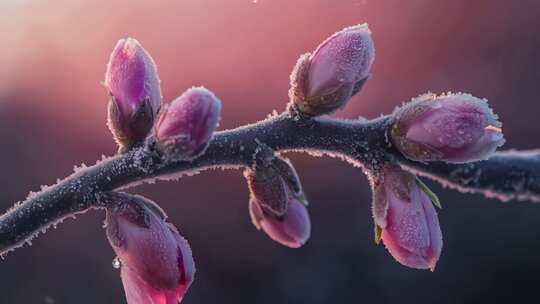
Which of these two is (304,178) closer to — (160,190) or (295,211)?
(160,190)

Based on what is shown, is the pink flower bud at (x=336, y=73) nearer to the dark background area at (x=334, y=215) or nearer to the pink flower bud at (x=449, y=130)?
the pink flower bud at (x=449, y=130)

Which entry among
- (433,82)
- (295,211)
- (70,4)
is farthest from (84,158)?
(295,211)

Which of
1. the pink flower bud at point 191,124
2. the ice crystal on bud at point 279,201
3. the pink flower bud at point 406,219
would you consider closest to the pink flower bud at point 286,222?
the ice crystal on bud at point 279,201

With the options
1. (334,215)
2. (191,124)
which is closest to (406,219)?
(191,124)

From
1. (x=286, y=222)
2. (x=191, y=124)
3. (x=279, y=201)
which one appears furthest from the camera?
(x=286, y=222)

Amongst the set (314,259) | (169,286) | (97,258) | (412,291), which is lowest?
(169,286)

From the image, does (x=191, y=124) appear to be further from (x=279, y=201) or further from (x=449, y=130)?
(x=449, y=130)

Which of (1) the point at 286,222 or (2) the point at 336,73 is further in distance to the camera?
(1) the point at 286,222

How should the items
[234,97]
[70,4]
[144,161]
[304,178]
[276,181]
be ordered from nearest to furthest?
[144,161]
[276,181]
[70,4]
[234,97]
[304,178]
